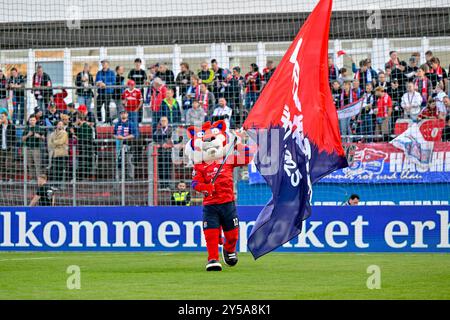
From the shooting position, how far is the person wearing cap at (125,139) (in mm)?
19094

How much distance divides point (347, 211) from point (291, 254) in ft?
4.60

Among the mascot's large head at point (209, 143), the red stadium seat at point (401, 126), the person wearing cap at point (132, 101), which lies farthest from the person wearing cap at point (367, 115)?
the mascot's large head at point (209, 143)

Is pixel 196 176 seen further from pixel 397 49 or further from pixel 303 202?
pixel 397 49

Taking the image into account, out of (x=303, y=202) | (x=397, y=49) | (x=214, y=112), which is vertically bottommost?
(x=303, y=202)

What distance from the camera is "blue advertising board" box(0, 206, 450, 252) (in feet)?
56.8

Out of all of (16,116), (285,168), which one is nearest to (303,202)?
(285,168)

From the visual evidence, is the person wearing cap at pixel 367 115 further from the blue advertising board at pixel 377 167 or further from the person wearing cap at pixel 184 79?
the person wearing cap at pixel 184 79

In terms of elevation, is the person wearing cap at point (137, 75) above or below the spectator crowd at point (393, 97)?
above

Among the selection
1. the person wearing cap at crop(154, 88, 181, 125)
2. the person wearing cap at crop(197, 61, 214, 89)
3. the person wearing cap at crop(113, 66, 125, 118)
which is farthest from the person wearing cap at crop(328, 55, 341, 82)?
the person wearing cap at crop(113, 66, 125, 118)

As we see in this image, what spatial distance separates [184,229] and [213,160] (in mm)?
4904

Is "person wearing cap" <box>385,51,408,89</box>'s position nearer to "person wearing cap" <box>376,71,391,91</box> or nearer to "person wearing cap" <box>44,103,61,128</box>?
"person wearing cap" <box>376,71,391,91</box>

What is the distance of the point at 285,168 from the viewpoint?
11.9m

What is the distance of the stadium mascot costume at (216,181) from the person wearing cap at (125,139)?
5.74 metres

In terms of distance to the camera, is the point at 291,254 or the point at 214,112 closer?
the point at 291,254
